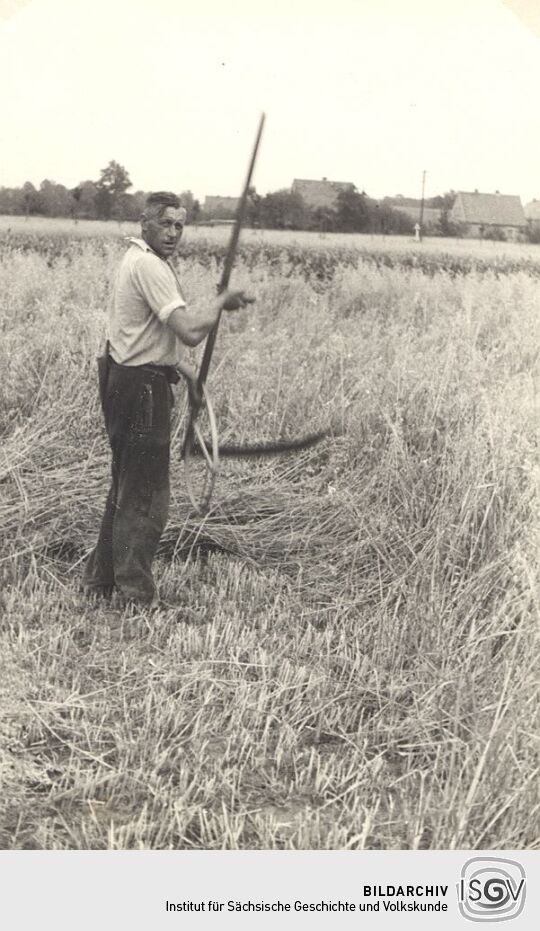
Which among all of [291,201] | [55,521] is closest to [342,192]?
[291,201]

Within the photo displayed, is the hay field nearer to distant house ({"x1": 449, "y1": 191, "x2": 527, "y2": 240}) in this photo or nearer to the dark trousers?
the dark trousers

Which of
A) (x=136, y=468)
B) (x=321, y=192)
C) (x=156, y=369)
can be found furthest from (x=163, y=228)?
(x=321, y=192)

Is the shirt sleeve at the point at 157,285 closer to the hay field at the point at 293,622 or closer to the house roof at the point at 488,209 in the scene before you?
the hay field at the point at 293,622

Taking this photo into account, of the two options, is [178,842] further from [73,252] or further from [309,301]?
[73,252]

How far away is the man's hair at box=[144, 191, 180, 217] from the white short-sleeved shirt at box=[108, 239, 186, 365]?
0.14 meters

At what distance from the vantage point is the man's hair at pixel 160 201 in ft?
12.1

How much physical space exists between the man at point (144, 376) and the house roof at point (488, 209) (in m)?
17.1

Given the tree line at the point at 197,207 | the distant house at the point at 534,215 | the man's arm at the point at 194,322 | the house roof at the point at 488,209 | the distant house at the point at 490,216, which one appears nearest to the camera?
the man's arm at the point at 194,322

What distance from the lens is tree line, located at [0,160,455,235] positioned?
401 inches

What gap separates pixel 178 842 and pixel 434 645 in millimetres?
1400

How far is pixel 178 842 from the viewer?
269cm

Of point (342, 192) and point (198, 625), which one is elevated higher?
point (342, 192)
